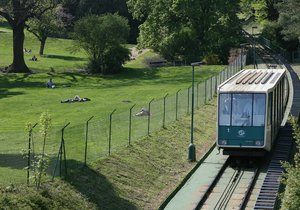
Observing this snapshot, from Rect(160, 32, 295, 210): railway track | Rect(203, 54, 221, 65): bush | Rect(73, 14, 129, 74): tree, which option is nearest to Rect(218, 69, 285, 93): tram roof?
Rect(160, 32, 295, 210): railway track

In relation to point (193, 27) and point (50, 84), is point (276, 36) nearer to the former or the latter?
point (193, 27)

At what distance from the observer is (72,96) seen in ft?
180

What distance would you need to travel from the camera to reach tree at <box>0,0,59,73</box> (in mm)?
68500

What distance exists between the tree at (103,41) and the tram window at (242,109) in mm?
39623

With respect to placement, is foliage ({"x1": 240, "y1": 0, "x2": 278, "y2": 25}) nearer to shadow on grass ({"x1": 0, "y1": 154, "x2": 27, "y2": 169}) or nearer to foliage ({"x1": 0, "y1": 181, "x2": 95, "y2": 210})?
shadow on grass ({"x1": 0, "y1": 154, "x2": 27, "y2": 169})

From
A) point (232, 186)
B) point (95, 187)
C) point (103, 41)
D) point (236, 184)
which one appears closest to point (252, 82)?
point (236, 184)

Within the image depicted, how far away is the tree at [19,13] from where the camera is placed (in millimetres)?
68500

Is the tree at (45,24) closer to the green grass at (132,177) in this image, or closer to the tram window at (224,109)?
the green grass at (132,177)

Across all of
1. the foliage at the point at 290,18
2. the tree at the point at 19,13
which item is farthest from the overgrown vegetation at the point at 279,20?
the tree at the point at 19,13

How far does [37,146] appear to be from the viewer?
3158cm

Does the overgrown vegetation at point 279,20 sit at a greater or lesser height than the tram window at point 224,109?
greater

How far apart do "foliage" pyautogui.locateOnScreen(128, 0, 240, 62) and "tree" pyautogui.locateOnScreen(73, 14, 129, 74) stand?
35.6 feet

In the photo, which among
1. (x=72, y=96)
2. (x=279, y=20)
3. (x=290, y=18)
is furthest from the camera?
(x=279, y=20)

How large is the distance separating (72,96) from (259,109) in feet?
82.8
